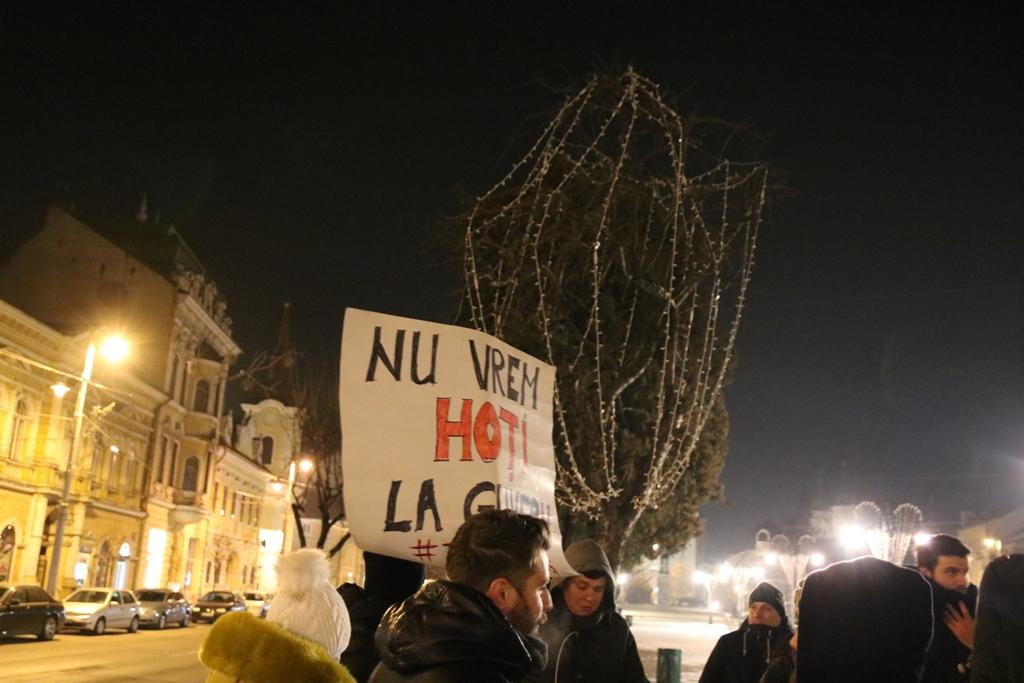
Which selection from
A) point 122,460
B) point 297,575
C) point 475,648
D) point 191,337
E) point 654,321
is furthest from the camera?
point 191,337

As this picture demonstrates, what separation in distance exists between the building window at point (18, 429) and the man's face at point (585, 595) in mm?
31937

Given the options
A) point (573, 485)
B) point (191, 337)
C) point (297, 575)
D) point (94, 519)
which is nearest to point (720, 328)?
point (573, 485)

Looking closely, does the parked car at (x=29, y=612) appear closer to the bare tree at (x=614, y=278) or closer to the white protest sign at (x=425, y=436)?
the bare tree at (x=614, y=278)

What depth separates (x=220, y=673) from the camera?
10.2 feet

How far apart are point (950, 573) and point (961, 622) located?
1.52 feet

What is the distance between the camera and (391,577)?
5074mm

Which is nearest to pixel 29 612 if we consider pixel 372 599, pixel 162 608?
pixel 162 608

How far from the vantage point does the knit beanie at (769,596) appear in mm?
6840

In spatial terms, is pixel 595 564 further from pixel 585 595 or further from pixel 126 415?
pixel 126 415

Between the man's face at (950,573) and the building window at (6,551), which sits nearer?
the man's face at (950,573)

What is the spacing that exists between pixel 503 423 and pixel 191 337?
4778 cm

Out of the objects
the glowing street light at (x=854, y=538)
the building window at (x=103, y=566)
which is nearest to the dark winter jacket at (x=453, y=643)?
the glowing street light at (x=854, y=538)

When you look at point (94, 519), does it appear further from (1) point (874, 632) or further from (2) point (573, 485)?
(1) point (874, 632)

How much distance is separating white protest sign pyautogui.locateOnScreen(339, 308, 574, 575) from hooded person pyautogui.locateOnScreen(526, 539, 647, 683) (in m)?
0.46
